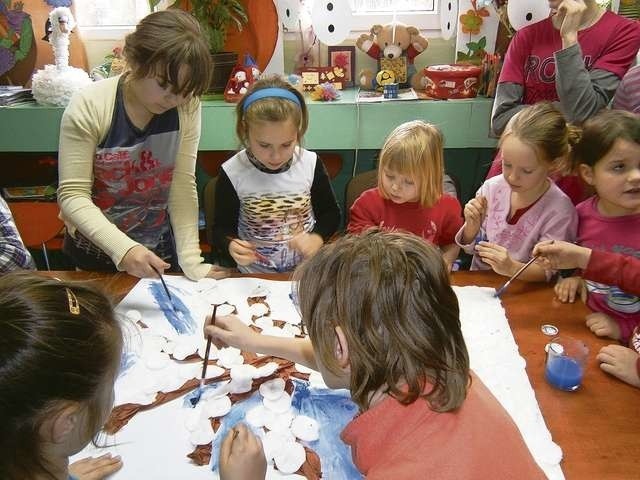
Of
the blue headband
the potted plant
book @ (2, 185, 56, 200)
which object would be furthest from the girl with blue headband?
book @ (2, 185, 56, 200)

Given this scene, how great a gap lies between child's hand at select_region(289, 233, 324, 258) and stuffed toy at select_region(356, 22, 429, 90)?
1225 millimetres

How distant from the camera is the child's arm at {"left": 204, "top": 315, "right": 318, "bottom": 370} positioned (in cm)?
112

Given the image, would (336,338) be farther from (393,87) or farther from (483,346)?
(393,87)

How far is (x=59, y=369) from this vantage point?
67 cm

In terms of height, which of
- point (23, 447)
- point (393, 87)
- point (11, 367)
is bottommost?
point (23, 447)

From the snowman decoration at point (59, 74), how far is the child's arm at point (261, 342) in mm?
1641

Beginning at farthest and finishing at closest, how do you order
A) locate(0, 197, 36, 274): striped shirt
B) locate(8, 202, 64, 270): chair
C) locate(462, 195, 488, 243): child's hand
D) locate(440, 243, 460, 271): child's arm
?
locate(8, 202, 64, 270): chair
locate(440, 243, 460, 271): child's arm
locate(462, 195, 488, 243): child's hand
locate(0, 197, 36, 274): striped shirt

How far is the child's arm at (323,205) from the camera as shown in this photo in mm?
1646

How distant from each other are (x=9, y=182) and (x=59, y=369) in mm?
2544

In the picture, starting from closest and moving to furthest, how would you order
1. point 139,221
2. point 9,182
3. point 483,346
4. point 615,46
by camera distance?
point 483,346, point 139,221, point 615,46, point 9,182

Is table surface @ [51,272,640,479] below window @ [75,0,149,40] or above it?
below

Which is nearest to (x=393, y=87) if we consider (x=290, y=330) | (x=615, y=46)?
(x=615, y=46)

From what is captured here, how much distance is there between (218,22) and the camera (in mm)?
2371

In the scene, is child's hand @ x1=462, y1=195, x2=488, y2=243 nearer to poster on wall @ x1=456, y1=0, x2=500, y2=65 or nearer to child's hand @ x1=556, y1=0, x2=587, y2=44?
child's hand @ x1=556, y1=0, x2=587, y2=44
